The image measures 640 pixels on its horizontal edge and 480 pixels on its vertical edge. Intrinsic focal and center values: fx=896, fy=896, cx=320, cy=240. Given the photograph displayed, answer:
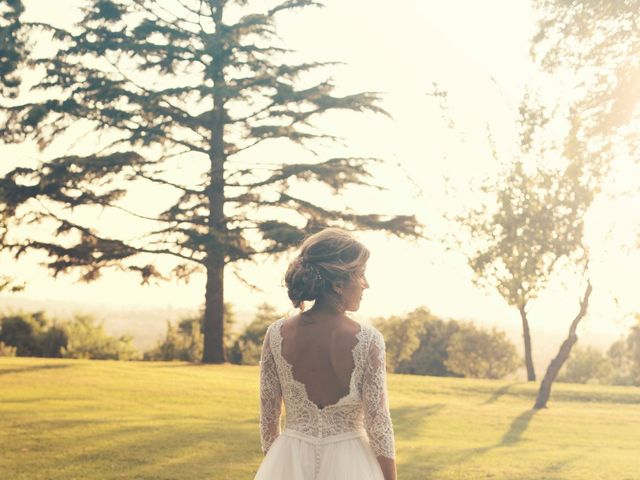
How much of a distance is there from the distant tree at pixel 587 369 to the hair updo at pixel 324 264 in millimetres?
42815

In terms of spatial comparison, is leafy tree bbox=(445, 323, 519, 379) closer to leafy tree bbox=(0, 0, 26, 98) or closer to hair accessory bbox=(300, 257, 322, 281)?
leafy tree bbox=(0, 0, 26, 98)

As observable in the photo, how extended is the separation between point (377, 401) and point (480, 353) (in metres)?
39.0

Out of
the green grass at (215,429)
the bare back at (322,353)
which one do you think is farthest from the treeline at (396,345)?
the bare back at (322,353)

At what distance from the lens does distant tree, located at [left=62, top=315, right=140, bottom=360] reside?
116 feet

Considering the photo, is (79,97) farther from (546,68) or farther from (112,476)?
(112,476)

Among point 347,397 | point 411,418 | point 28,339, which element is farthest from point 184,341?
point 347,397

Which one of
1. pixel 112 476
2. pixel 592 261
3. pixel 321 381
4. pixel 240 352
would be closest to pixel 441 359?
pixel 240 352

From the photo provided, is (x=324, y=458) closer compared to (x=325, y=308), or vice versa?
(x=325, y=308)

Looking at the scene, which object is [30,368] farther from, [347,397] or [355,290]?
[355,290]

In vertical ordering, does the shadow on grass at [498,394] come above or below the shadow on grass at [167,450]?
above

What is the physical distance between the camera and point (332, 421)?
4.31 metres

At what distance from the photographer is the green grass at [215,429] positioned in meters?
12.1

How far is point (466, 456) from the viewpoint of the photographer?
13938mm

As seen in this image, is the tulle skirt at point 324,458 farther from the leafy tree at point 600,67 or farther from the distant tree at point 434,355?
the distant tree at point 434,355
